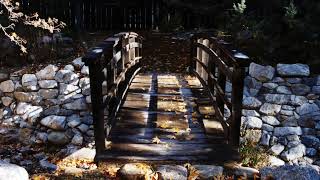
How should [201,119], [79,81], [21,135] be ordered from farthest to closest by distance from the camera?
[79,81] → [21,135] → [201,119]

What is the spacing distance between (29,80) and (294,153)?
7.93 m

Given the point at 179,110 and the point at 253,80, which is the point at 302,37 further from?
the point at 179,110

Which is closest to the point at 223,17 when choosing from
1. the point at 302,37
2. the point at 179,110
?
the point at 302,37

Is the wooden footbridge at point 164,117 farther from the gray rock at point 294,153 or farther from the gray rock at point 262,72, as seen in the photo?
the gray rock at point 262,72

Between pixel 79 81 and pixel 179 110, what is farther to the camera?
pixel 79 81

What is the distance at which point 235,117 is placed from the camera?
6.06 m

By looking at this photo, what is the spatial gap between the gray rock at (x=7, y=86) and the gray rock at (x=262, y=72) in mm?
7583

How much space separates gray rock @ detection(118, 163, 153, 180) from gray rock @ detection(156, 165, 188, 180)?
170 mm

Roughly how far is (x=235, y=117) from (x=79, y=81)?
6.87m

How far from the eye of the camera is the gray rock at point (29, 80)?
12.0 meters

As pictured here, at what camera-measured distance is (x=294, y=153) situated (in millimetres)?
10945

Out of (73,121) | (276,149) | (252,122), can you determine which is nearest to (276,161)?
(276,149)

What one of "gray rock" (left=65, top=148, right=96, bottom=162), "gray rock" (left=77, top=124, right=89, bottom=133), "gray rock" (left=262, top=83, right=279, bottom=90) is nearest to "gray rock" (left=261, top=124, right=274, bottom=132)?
"gray rock" (left=262, top=83, right=279, bottom=90)

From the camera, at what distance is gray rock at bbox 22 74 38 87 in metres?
12.0
